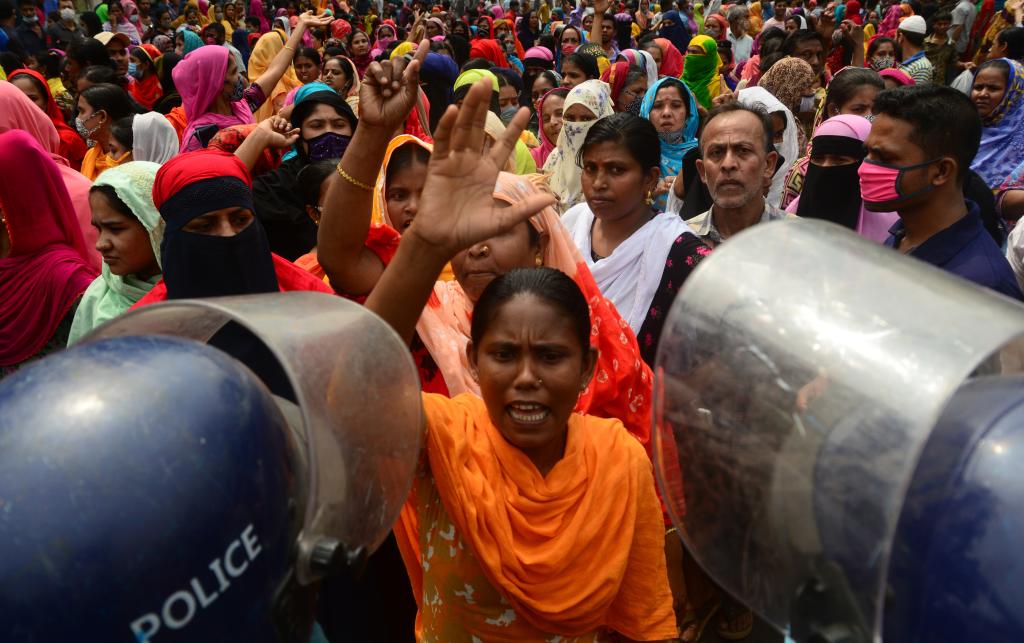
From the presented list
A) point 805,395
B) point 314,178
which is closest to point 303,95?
point 314,178

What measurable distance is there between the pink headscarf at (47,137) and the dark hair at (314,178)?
816 millimetres

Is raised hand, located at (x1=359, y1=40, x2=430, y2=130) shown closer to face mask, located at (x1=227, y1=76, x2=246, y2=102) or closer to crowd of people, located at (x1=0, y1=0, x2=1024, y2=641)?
crowd of people, located at (x1=0, y1=0, x2=1024, y2=641)

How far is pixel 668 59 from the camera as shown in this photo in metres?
9.25

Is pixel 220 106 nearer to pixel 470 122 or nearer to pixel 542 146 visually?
pixel 542 146

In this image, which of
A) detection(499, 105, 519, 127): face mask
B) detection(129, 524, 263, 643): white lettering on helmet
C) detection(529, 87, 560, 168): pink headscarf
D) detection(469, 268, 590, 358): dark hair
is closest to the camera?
detection(129, 524, 263, 643): white lettering on helmet

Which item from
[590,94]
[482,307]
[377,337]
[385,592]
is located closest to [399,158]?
[482,307]

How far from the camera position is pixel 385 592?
2.43 metres

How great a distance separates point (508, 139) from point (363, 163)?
0.57 m

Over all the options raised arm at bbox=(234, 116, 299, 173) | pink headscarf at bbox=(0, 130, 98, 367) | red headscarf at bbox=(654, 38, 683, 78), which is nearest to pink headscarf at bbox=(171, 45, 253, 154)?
raised arm at bbox=(234, 116, 299, 173)

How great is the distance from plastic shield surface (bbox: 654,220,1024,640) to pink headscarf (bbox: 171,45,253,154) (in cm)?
466

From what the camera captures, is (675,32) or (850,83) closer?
(850,83)

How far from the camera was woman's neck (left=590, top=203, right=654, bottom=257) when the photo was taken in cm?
303

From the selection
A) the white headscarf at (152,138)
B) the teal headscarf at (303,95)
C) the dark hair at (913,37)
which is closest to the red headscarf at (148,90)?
the white headscarf at (152,138)

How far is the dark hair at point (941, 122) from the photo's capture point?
8.99ft
